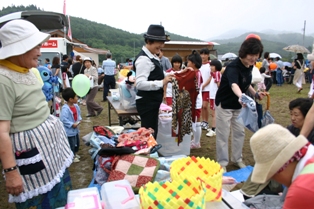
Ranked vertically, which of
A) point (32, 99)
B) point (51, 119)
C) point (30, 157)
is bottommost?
point (30, 157)

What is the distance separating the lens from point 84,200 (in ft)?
4.56

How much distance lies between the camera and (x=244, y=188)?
2.08 metres

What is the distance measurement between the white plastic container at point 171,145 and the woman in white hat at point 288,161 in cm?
294

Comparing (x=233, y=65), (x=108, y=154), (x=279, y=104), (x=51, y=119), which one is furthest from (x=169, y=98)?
(x=279, y=104)

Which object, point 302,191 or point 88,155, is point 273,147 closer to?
point 302,191

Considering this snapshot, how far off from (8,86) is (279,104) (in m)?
9.01

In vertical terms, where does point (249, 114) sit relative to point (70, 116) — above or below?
above

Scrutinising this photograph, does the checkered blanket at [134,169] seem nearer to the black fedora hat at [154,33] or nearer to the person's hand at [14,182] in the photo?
the person's hand at [14,182]

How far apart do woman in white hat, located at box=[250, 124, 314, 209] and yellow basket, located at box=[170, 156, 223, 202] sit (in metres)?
0.42

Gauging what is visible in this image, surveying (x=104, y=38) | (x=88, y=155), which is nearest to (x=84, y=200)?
(x=88, y=155)

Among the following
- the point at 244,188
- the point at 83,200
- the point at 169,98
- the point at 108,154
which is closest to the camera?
the point at 83,200

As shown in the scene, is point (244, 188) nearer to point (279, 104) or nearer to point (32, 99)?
point (32, 99)

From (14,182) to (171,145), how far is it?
111 inches

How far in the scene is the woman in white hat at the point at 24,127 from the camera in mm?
1495
